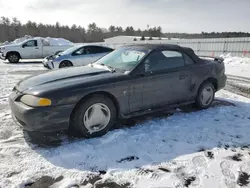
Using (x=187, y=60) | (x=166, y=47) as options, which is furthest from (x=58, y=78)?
(x=187, y=60)

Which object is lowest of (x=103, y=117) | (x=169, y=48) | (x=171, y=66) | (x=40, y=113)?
(x=103, y=117)

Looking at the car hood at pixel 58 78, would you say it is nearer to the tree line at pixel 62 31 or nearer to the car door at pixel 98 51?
the car door at pixel 98 51

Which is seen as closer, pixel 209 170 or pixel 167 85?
pixel 209 170

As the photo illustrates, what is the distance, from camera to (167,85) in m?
4.21

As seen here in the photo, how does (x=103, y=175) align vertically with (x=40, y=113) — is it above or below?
below

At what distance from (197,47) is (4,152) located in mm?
20236

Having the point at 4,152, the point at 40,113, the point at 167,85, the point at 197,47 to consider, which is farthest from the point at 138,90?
the point at 197,47

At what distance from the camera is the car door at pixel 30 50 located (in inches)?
592

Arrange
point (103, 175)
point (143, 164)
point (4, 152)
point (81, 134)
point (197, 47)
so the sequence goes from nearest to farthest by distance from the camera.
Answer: point (103, 175) → point (143, 164) → point (4, 152) → point (81, 134) → point (197, 47)

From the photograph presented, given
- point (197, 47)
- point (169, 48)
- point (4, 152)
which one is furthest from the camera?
point (197, 47)

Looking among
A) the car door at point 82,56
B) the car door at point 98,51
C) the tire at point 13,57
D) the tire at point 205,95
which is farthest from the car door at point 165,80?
the tire at point 13,57

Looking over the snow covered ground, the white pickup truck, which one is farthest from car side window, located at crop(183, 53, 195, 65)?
the white pickup truck

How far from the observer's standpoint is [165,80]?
4.17 metres

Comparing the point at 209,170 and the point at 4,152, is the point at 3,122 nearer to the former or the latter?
the point at 4,152
